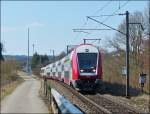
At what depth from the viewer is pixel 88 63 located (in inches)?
1289

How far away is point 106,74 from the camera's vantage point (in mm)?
50625

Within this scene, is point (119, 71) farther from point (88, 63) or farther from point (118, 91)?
point (88, 63)

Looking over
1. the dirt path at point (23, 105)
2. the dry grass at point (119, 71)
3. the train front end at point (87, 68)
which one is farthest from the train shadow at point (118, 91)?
the dirt path at point (23, 105)

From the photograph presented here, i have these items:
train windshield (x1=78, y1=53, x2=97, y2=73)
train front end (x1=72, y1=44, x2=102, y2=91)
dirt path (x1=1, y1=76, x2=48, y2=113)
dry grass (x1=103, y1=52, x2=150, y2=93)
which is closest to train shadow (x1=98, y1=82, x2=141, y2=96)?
train front end (x1=72, y1=44, x2=102, y2=91)

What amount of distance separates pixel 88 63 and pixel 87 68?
1.12ft

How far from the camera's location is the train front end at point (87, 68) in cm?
3234

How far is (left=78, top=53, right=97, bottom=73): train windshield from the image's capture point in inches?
1282

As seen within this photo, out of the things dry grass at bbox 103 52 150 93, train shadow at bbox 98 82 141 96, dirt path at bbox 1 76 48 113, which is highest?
dry grass at bbox 103 52 150 93

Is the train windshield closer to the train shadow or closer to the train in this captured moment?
the train

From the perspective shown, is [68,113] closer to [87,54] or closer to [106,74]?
[87,54]

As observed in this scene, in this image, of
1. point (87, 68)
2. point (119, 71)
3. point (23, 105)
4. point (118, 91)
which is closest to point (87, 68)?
point (87, 68)

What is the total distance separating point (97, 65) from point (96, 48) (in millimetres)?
1571

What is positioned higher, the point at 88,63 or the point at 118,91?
the point at 88,63

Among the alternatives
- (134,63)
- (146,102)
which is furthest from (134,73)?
(146,102)
